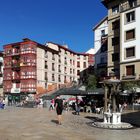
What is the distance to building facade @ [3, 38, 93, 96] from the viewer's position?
62.8m

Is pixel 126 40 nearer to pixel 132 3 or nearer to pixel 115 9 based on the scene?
pixel 132 3

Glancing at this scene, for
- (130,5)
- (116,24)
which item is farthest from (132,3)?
(116,24)

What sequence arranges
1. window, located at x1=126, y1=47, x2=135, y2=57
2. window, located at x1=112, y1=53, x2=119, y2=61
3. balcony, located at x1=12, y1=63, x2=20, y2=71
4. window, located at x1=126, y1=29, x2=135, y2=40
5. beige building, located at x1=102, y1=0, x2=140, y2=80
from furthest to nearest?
balcony, located at x1=12, y1=63, x2=20, y2=71 → window, located at x1=112, y1=53, x2=119, y2=61 → window, located at x1=126, y1=29, x2=135, y2=40 → window, located at x1=126, y1=47, x2=135, y2=57 → beige building, located at x1=102, y1=0, x2=140, y2=80

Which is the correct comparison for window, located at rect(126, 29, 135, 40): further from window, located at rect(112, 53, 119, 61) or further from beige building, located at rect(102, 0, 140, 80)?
window, located at rect(112, 53, 119, 61)

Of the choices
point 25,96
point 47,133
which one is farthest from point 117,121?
point 25,96

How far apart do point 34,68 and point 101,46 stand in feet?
52.9

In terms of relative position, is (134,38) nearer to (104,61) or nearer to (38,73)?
(104,61)

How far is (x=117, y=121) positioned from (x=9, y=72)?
53.1 metres

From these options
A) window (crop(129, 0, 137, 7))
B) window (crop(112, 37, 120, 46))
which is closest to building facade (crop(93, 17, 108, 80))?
window (crop(112, 37, 120, 46))

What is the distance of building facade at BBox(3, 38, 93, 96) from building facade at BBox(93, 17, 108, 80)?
37.2 ft

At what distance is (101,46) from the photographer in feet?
177

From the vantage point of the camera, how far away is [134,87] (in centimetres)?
3562

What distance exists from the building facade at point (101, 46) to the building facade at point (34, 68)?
11340mm

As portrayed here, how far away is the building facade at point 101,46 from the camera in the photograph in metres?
52.5
